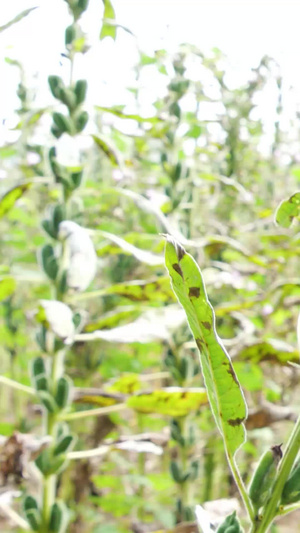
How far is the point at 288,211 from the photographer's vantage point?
1.31 feet

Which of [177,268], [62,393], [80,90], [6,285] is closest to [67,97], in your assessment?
[80,90]

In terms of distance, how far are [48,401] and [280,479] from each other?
39 cm

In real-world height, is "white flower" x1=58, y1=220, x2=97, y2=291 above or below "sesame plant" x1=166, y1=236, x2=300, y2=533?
below

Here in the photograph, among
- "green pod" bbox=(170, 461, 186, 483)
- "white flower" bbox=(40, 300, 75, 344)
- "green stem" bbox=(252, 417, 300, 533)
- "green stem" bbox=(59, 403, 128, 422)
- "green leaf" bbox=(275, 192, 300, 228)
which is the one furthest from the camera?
"green pod" bbox=(170, 461, 186, 483)

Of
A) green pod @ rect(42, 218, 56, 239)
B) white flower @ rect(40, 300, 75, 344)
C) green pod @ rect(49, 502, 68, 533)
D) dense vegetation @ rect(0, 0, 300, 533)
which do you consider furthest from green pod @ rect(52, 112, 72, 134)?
green pod @ rect(49, 502, 68, 533)

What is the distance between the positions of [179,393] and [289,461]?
1.10 ft

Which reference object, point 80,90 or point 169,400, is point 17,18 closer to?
point 80,90

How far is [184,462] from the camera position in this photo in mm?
844

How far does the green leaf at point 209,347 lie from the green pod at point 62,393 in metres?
0.36

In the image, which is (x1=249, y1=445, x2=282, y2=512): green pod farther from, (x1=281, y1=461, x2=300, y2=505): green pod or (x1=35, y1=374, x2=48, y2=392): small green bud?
(x1=35, y1=374, x2=48, y2=392): small green bud

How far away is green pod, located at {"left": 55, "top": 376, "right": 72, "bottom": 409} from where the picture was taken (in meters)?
0.63

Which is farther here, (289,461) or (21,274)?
(21,274)

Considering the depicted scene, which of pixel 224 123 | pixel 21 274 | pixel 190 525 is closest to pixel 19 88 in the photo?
pixel 224 123

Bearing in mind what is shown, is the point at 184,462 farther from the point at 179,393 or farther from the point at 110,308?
the point at 110,308
